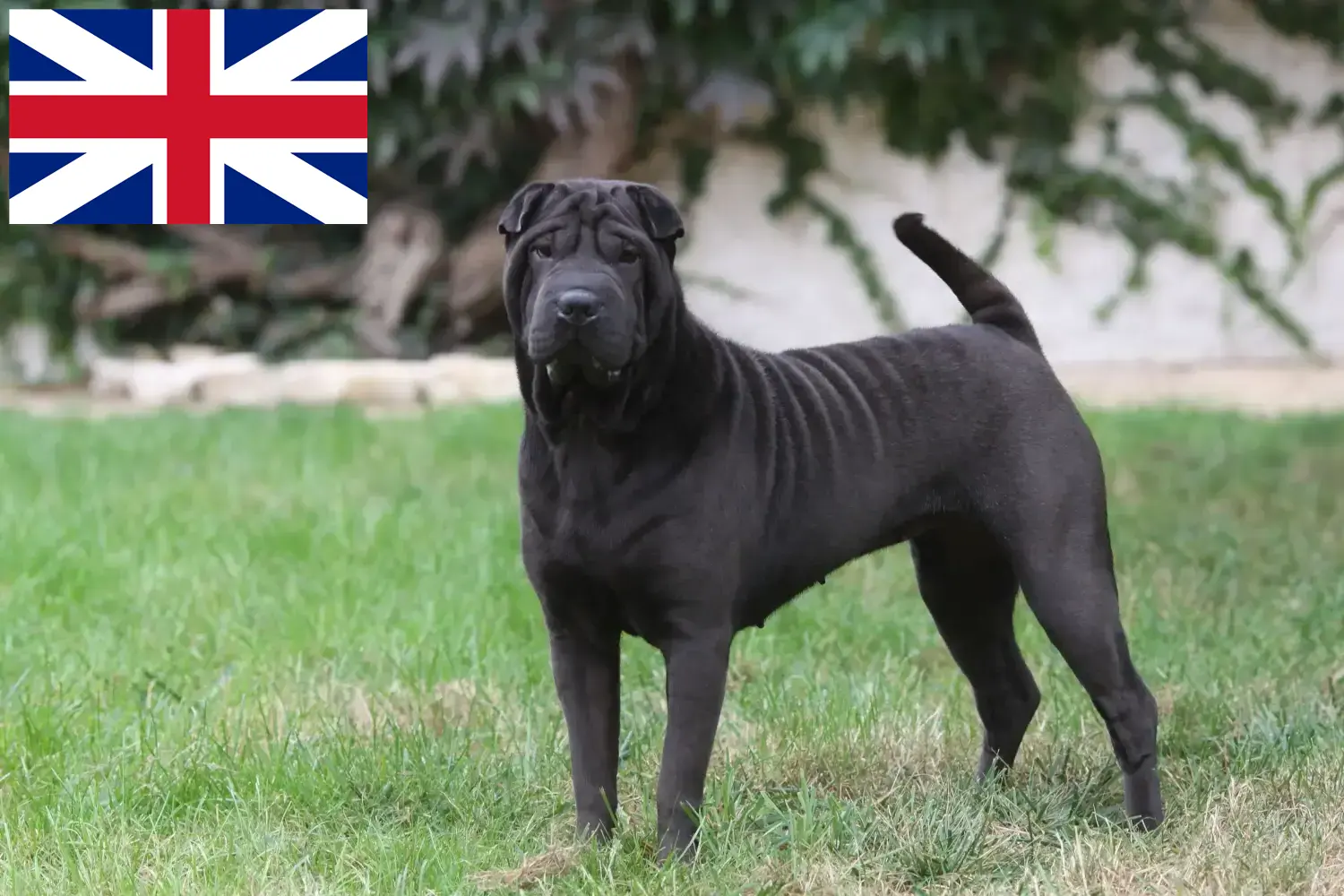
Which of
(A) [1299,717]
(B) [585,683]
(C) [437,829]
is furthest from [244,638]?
(A) [1299,717]

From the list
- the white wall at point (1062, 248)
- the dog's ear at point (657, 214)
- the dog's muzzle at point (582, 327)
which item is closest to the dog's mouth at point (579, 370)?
the dog's muzzle at point (582, 327)

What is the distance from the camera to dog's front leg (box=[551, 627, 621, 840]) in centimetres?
274

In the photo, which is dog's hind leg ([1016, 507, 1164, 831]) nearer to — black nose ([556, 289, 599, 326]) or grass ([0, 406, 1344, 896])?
grass ([0, 406, 1344, 896])

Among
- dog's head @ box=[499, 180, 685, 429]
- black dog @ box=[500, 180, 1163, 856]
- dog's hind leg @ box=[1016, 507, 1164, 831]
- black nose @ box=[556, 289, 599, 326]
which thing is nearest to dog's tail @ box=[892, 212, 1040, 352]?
black dog @ box=[500, 180, 1163, 856]

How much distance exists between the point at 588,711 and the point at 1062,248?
9.74 meters

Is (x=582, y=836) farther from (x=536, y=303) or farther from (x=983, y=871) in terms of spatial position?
(x=536, y=303)

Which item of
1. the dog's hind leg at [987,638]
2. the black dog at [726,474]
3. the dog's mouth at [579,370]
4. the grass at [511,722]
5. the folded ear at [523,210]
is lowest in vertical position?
the grass at [511,722]

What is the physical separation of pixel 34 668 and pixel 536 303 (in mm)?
2002

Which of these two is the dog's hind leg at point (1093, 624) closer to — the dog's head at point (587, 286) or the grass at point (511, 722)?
the grass at point (511, 722)

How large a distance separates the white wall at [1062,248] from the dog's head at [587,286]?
908 centimetres

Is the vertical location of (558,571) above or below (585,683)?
above

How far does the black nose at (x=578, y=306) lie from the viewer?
240 cm

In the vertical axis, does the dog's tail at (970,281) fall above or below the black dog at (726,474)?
above

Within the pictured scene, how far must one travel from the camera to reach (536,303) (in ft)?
8.11
